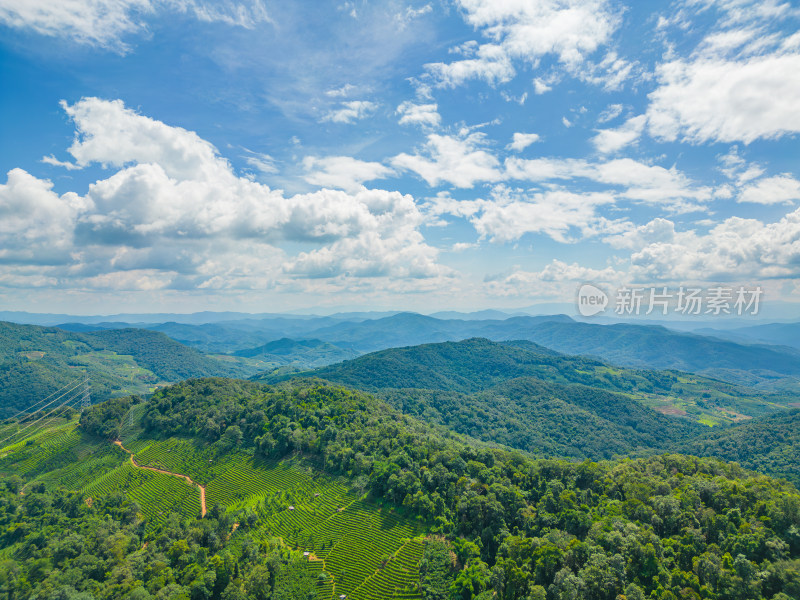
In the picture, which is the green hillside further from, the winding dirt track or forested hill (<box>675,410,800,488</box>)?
forested hill (<box>675,410,800,488</box>)

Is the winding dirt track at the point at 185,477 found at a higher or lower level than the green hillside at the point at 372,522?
lower

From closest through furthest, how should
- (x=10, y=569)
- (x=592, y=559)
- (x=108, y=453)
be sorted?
(x=592, y=559)
(x=10, y=569)
(x=108, y=453)

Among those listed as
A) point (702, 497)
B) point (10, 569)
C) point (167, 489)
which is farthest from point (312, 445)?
point (702, 497)

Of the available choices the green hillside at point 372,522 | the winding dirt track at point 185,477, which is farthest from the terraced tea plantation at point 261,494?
the winding dirt track at point 185,477

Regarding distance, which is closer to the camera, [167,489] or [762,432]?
[167,489]

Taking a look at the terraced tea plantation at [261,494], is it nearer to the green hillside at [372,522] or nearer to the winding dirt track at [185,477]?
the green hillside at [372,522]

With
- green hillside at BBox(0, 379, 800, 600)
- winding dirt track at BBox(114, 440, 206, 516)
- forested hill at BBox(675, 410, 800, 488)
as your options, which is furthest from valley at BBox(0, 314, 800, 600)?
forested hill at BBox(675, 410, 800, 488)

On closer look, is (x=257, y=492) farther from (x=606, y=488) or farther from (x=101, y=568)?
(x=606, y=488)
